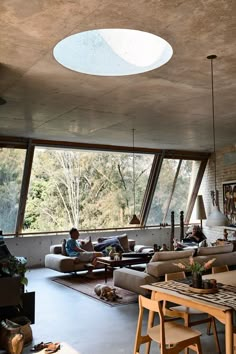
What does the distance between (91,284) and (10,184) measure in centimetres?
326

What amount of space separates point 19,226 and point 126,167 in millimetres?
3591

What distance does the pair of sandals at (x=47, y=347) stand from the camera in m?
3.71

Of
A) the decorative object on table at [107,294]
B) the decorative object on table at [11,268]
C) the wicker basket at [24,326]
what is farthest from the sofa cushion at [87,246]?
the decorative object on table at [11,268]

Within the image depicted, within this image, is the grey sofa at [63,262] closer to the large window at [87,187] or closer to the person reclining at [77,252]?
the person reclining at [77,252]

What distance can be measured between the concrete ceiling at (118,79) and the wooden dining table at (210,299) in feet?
7.68

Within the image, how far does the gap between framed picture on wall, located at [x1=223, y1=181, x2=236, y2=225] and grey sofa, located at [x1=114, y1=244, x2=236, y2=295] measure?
3.87m

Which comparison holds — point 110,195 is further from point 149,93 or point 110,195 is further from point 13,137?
point 149,93

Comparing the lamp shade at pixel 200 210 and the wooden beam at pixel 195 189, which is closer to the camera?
the lamp shade at pixel 200 210

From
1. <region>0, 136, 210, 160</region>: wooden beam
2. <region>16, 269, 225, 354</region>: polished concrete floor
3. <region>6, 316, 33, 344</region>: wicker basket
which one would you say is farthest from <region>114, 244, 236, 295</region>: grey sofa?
<region>0, 136, 210, 160</region>: wooden beam

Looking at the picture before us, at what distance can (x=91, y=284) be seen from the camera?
6855 mm

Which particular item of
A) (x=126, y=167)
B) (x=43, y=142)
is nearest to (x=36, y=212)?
(x=43, y=142)

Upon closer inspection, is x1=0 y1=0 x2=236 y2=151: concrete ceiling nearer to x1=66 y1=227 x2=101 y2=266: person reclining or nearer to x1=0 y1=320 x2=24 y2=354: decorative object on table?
x1=66 y1=227 x2=101 y2=266: person reclining

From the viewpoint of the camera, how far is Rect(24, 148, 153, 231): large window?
32.8ft

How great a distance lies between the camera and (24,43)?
337cm
